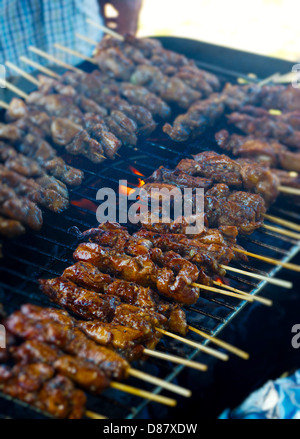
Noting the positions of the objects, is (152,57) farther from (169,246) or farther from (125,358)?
(125,358)

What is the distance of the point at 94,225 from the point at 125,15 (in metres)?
5.41

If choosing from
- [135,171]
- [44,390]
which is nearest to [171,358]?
[44,390]

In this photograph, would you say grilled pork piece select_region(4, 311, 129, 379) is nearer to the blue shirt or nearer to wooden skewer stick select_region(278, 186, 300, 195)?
wooden skewer stick select_region(278, 186, 300, 195)

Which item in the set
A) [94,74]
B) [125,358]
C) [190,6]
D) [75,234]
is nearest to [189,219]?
[75,234]

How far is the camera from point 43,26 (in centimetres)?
771

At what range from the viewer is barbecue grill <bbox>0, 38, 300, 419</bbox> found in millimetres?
2984

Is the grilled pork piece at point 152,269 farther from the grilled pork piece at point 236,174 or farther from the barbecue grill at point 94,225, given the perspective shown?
the grilled pork piece at point 236,174

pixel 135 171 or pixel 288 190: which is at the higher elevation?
pixel 288 190

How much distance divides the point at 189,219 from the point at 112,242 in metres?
0.87

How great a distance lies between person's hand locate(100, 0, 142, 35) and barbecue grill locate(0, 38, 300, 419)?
2972 mm

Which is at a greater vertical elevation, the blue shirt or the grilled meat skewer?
the blue shirt

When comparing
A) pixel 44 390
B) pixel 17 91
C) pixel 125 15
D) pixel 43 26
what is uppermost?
pixel 125 15

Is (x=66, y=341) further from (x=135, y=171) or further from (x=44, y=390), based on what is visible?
(x=135, y=171)

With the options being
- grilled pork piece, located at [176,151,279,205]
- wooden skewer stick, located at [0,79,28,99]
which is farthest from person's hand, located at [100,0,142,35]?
grilled pork piece, located at [176,151,279,205]
